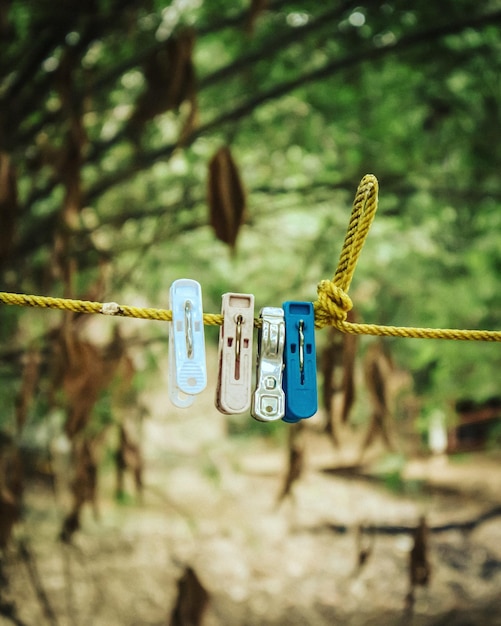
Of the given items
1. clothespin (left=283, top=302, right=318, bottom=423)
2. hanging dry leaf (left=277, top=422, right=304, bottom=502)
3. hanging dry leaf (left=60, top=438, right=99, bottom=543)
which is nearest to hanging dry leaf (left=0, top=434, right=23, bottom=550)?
hanging dry leaf (left=60, top=438, right=99, bottom=543)

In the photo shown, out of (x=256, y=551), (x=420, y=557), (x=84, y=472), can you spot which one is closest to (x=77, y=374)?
(x=84, y=472)

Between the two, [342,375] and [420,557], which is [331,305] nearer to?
[342,375]

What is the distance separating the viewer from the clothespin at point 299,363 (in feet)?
3.15

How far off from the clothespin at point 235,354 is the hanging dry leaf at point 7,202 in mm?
1129

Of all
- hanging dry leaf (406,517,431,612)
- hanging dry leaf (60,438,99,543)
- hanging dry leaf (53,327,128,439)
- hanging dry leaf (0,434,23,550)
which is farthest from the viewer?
hanging dry leaf (406,517,431,612)

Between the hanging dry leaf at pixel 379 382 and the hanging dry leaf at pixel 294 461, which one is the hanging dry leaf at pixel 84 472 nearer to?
the hanging dry leaf at pixel 294 461

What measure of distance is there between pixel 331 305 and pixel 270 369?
0.47 feet

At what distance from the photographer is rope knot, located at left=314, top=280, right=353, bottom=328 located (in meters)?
1.03

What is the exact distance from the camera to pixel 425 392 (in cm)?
384

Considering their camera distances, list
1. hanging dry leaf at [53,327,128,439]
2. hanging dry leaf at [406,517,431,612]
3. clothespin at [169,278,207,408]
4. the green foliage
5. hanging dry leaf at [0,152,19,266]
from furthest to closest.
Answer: hanging dry leaf at [406,517,431,612] → the green foliage → hanging dry leaf at [53,327,128,439] → hanging dry leaf at [0,152,19,266] → clothespin at [169,278,207,408]

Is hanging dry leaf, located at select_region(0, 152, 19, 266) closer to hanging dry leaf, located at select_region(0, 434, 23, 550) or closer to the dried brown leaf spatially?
hanging dry leaf, located at select_region(0, 434, 23, 550)

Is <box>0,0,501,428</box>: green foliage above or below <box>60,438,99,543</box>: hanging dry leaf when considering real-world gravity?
above

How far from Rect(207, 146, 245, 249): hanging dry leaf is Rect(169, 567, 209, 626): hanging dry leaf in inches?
45.1

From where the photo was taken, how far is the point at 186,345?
36.4 inches
